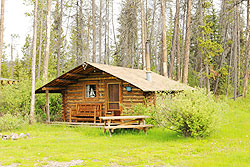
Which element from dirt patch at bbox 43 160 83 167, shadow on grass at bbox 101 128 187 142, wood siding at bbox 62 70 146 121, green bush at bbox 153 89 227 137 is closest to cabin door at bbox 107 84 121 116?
wood siding at bbox 62 70 146 121

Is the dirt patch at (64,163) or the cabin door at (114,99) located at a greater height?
the cabin door at (114,99)

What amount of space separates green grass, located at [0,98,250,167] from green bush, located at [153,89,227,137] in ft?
1.41

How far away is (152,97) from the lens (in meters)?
14.7

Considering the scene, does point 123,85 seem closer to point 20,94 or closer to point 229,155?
Answer: point 20,94

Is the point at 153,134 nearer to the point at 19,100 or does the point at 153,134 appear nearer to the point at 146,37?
the point at 19,100

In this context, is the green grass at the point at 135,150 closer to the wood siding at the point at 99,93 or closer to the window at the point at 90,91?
the wood siding at the point at 99,93

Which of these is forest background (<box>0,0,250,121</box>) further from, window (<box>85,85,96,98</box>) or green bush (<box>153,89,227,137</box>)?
green bush (<box>153,89,227,137</box>)

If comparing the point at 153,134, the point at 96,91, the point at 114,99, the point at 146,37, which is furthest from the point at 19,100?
the point at 146,37

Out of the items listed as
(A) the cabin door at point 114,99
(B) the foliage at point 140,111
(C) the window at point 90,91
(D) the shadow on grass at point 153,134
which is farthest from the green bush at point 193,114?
(C) the window at point 90,91

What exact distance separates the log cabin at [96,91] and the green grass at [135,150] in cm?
311

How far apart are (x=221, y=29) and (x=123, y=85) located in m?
21.2

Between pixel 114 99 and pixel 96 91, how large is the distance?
130 cm

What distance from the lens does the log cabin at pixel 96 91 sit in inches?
566

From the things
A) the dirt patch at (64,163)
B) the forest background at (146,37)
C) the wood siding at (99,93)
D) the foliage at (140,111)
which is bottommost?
the dirt patch at (64,163)
